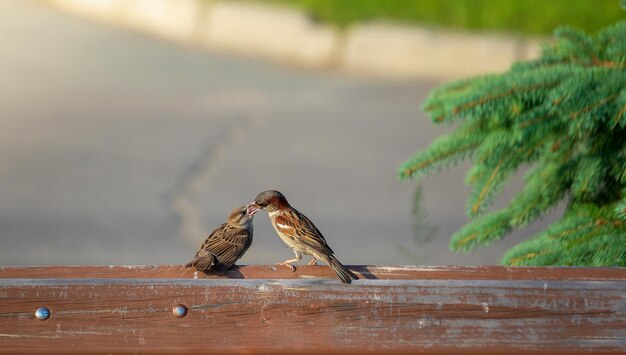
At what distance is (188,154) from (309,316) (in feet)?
24.2

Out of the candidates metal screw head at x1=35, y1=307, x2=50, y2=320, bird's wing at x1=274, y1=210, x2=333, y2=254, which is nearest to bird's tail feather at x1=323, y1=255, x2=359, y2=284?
metal screw head at x1=35, y1=307, x2=50, y2=320

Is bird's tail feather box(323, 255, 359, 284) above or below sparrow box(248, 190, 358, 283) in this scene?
above

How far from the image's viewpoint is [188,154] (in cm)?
966

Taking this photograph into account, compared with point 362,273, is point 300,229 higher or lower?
lower

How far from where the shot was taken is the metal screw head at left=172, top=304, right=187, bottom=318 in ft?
7.74

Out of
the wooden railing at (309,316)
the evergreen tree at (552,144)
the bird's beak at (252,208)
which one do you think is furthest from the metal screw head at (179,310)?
the evergreen tree at (552,144)

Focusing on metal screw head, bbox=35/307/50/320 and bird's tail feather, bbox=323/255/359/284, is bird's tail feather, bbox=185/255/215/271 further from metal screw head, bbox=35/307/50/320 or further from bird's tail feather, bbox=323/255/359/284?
metal screw head, bbox=35/307/50/320

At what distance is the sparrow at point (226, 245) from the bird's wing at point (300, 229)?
0.17m

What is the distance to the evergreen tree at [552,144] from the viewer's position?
3.47 m

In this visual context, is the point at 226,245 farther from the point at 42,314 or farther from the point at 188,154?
the point at 188,154

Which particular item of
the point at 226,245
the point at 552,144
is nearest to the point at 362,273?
the point at 226,245

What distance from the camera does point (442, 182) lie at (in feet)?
30.5

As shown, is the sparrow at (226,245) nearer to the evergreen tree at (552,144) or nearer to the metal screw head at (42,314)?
the metal screw head at (42,314)

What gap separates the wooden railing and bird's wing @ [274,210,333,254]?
982mm
